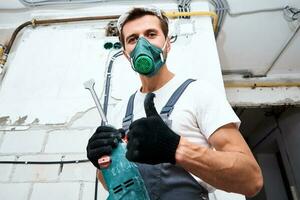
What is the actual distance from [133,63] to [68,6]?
1545 millimetres

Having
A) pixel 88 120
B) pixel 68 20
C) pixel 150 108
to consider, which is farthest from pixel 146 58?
pixel 68 20

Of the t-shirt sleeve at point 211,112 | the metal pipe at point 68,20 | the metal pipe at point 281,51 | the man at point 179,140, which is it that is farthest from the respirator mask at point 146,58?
the metal pipe at point 281,51

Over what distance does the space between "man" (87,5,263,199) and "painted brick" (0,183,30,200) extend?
2.69 feet

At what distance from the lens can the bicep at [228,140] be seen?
0.75 m

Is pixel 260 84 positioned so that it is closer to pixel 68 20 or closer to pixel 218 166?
pixel 68 20

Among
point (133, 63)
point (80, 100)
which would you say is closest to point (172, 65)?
point (80, 100)

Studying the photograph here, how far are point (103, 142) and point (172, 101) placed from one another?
0.90ft

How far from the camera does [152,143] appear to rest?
66cm

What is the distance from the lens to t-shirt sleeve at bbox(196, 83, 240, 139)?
786 millimetres

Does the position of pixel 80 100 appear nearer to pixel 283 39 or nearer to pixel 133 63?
pixel 133 63

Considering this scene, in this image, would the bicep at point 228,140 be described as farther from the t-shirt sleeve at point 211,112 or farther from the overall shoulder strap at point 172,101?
the overall shoulder strap at point 172,101

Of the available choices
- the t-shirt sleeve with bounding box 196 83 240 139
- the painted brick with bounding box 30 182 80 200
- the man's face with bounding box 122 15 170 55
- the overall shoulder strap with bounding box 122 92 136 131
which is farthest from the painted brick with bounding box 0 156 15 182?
the t-shirt sleeve with bounding box 196 83 240 139

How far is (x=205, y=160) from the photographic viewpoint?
2.24 feet

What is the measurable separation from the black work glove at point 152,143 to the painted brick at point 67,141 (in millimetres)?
912
